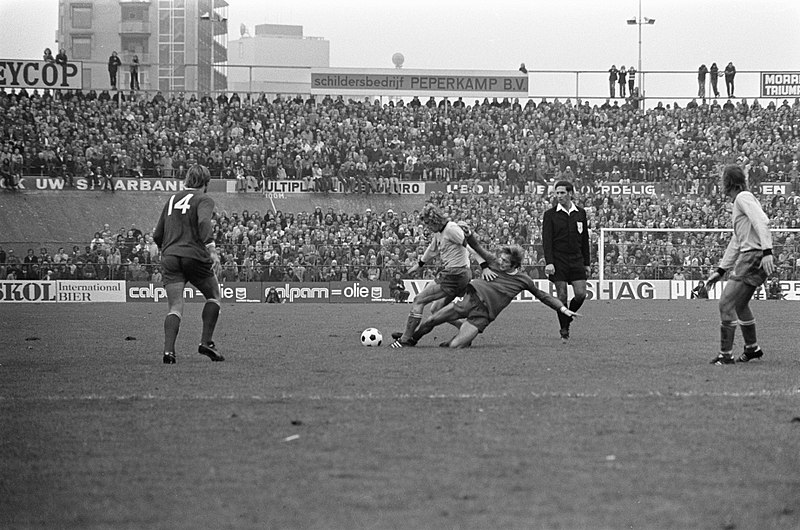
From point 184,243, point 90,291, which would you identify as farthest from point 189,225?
point 90,291

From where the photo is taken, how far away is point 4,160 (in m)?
46.0

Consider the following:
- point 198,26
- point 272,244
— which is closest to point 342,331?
point 272,244

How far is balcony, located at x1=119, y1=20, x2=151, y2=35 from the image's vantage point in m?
79.9

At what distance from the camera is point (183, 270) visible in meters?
11.9

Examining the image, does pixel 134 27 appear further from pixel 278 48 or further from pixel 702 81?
pixel 702 81

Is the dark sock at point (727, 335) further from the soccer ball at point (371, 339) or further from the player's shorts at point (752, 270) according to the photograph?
the soccer ball at point (371, 339)

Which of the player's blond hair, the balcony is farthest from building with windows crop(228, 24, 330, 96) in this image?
the player's blond hair

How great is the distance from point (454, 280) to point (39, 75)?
4246 centimetres

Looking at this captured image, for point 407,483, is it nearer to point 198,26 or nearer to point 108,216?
point 108,216

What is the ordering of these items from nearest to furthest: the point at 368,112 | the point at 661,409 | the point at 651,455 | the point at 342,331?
1. the point at 651,455
2. the point at 661,409
3. the point at 342,331
4. the point at 368,112

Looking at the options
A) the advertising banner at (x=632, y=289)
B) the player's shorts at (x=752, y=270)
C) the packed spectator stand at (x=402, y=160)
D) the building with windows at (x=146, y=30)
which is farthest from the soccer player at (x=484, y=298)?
the building with windows at (x=146, y=30)

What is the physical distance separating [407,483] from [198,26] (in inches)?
3066

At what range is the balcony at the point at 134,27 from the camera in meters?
79.9

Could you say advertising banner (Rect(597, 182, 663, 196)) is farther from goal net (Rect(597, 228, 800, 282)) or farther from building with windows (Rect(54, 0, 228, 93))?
building with windows (Rect(54, 0, 228, 93))
